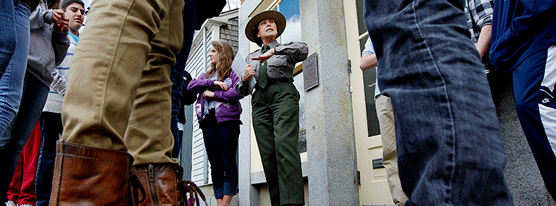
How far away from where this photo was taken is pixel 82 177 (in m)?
1.04

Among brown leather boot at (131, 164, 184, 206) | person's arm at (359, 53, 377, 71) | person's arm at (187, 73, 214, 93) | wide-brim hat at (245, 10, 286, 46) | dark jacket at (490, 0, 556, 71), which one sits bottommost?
brown leather boot at (131, 164, 184, 206)

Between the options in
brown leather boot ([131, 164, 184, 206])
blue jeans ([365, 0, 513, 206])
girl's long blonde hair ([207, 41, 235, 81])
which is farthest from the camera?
girl's long blonde hair ([207, 41, 235, 81])

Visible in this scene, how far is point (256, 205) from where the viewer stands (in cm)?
623

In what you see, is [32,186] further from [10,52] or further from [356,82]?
[356,82]

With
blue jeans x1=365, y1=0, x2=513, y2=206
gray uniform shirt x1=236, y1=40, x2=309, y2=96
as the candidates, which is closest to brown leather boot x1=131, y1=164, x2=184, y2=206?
blue jeans x1=365, y1=0, x2=513, y2=206

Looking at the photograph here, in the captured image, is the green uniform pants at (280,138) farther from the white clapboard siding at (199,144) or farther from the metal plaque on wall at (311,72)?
the white clapboard siding at (199,144)

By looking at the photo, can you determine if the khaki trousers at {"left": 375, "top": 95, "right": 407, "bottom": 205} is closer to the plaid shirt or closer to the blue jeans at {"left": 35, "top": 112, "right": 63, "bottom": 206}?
the plaid shirt

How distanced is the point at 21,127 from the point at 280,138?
1.94 m

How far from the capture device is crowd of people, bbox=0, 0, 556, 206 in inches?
34.5

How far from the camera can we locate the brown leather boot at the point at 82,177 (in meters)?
1.03

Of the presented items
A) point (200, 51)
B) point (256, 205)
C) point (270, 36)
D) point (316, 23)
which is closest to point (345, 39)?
point (316, 23)

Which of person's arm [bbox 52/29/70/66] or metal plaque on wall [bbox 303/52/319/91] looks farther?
metal plaque on wall [bbox 303/52/319/91]

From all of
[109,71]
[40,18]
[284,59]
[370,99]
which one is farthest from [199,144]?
[109,71]

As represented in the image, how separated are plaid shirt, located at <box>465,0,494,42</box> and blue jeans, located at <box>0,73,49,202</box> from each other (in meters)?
2.89
